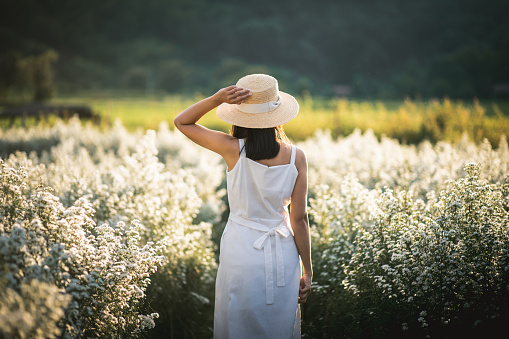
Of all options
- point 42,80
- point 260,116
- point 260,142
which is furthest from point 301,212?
point 42,80

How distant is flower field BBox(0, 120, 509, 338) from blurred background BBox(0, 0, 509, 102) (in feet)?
173

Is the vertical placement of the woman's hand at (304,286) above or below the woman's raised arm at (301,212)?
below

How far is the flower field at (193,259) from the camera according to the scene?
2.70m

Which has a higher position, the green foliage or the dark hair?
the green foliage

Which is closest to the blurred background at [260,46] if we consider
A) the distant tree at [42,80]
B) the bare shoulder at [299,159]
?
the distant tree at [42,80]

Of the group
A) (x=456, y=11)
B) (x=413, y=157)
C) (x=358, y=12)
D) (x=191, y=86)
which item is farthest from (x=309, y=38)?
(x=413, y=157)

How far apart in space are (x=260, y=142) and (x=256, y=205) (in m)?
0.42

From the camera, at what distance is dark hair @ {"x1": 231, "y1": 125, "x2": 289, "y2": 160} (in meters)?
2.94

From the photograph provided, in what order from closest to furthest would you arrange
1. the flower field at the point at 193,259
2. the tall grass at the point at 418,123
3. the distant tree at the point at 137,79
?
the flower field at the point at 193,259 → the tall grass at the point at 418,123 → the distant tree at the point at 137,79

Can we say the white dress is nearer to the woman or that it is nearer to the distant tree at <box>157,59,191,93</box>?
the woman

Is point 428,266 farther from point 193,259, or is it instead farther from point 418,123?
point 418,123

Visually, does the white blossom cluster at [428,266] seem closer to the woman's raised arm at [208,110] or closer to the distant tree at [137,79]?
the woman's raised arm at [208,110]

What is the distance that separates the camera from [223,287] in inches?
121

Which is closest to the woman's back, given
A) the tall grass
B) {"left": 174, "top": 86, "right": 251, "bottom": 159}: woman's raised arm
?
{"left": 174, "top": 86, "right": 251, "bottom": 159}: woman's raised arm
